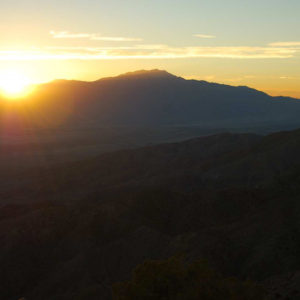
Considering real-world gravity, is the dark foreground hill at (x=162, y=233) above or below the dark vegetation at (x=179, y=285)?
below

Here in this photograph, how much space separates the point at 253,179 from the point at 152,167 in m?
22.1

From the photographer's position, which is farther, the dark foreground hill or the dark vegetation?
the dark foreground hill

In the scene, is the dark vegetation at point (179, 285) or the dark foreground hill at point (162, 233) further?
the dark foreground hill at point (162, 233)

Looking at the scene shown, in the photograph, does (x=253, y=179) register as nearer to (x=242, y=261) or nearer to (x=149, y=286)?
(x=242, y=261)

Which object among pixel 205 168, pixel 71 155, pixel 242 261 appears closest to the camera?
pixel 242 261

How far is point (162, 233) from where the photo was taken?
3438 centimetres

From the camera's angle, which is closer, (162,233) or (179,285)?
(179,285)

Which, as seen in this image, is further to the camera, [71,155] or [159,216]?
[71,155]

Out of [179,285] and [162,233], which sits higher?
[179,285]

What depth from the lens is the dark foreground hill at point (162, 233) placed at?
26.5 meters

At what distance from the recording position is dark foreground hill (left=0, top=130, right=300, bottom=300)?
26.5 metres

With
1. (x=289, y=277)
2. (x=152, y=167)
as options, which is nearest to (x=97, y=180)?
(x=152, y=167)

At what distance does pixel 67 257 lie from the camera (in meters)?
33.7

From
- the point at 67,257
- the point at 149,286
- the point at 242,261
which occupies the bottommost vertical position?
the point at 67,257
